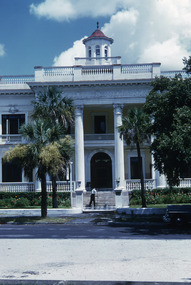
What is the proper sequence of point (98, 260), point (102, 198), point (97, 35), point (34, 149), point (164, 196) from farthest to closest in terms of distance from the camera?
point (97, 35) → point (102, 198) → point (164, 196) → point (34, 149) → point (98, 260)

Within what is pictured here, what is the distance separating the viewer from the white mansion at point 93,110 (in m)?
32.0

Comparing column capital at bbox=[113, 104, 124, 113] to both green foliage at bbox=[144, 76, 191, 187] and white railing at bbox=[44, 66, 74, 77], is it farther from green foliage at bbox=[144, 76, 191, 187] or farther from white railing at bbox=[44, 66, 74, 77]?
green foliage at bbox=[144, 76, 191, 187]

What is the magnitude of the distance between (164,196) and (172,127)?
13.3 meters

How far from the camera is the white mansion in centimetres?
3195

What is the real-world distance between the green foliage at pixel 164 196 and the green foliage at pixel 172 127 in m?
11.1

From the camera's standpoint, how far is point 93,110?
3625 centimetres

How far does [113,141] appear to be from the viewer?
34.5m

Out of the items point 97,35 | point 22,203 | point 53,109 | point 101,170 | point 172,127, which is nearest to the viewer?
point 172,127

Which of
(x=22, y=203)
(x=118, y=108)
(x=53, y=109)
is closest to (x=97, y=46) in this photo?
(x=118, y=108)

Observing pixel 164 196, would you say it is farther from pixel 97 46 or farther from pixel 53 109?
pixel 97 46

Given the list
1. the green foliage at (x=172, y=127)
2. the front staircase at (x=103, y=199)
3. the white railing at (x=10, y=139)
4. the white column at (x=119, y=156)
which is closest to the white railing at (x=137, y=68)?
the white column at (x=119, y=156)

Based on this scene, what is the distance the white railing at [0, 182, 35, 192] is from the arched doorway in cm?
667

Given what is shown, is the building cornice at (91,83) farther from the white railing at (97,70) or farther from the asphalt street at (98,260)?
the asphalt street at (98,260)

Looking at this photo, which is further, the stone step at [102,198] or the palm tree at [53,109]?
the stone step at [102,198]
